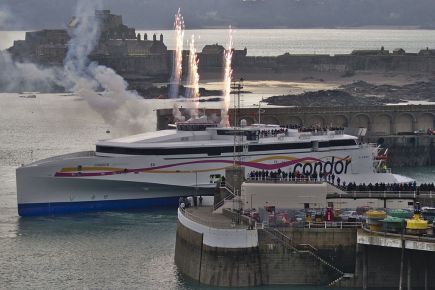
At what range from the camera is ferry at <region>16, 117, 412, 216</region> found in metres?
69.4

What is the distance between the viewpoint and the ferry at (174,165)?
69375mm

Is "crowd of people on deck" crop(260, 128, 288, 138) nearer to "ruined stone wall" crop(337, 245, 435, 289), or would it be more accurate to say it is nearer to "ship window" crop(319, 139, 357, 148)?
"ship window" crop(319, 139, 357, 148)

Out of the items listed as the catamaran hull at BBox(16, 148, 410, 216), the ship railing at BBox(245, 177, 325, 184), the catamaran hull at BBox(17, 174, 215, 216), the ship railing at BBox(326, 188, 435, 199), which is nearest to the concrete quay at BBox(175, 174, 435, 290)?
the ship railing at BBox(326, 188, 435, 199)

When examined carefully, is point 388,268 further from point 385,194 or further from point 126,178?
point 126,178

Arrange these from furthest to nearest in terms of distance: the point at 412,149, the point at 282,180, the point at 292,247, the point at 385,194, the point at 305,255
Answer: the point at 412,149, the point at 282,180, the point at 385,194, the point at 292,247, the point at 305,255

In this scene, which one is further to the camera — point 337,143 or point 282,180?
point 337,143

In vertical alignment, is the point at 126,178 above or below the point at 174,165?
below

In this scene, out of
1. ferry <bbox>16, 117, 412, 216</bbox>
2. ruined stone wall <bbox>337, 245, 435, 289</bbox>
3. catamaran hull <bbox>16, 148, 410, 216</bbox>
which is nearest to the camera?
ruined stone wall <bbox>337, 245, 435, 289</bbox>

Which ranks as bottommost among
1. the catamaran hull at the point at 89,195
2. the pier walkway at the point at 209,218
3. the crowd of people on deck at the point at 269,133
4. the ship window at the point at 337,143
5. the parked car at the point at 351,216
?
the catamaran hull at the point at 89,195

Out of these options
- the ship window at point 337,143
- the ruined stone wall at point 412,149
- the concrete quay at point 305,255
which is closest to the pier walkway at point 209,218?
the concrete quay at point 305,255

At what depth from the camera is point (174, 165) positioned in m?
71.2

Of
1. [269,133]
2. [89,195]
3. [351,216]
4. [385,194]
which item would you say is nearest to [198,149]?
[269,133]

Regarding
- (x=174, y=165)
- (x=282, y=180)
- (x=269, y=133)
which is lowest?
(x=174, y=165)

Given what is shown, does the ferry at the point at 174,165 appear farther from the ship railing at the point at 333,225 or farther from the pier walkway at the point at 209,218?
the ship railing at the point at 333,225
